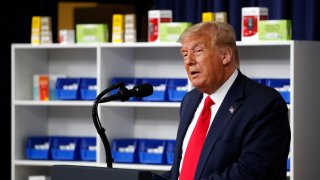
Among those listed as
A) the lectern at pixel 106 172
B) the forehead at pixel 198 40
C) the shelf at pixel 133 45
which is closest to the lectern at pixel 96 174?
the lectern at pixel 106 172

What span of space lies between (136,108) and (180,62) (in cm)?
46

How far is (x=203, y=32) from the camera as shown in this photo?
2.72 meters

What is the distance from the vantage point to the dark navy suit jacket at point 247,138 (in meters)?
2.59

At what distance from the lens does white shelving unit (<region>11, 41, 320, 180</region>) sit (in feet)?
14.4

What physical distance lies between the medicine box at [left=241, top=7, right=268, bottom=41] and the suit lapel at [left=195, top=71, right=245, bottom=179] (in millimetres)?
1704

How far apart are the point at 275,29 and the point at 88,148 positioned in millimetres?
1544

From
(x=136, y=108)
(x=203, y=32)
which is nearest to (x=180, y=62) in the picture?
(x=136, y=108)

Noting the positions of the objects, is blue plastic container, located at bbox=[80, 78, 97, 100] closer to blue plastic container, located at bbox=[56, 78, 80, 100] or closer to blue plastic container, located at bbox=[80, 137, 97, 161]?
blue plastic container, located at bbox=[56, 78, 80, 100]

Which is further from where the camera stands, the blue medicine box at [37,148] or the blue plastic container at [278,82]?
the blue medicine box at [37,148]

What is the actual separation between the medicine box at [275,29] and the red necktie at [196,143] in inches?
62.6

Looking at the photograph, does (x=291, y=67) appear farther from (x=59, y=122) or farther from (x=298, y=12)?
(x=59, y=122)

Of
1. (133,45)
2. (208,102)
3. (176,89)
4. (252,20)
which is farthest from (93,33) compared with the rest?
(208,102)

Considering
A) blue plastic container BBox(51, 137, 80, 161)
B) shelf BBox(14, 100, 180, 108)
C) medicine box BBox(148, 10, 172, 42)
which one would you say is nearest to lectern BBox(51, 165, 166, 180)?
shelf BBox(14, 100, 180, 108)

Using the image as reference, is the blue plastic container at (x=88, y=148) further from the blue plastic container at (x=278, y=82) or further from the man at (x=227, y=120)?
the man at (x=227, y=120)
